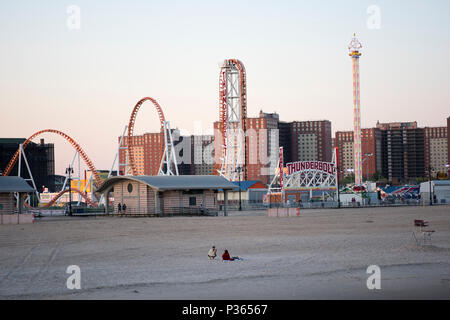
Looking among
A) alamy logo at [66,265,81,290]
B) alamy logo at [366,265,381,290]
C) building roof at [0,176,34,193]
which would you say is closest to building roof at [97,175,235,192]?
building roof at [0,176,34,193]

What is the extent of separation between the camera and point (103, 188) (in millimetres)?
63469

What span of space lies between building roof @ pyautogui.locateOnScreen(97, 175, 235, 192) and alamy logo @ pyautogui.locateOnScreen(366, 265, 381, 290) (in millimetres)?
38056

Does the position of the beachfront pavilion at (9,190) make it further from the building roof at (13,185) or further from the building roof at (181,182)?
the building roof at (181,182)

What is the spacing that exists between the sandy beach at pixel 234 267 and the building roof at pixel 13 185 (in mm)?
24480

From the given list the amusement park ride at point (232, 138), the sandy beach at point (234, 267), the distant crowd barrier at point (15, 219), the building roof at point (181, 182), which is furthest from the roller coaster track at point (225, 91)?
the sandy beach at point (234, 267)

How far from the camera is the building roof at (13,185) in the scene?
53.4 m

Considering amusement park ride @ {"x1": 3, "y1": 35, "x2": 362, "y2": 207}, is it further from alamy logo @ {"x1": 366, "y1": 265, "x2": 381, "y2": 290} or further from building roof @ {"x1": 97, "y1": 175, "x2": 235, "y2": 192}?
alamy logo @ {"x1": 366, "y1": 265, "x2": 381, "y2": 290}

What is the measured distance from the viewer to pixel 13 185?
5450 cm

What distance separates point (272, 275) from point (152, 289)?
3561mm

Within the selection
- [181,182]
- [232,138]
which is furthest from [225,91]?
[181,182]

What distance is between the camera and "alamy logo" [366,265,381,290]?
1524cm

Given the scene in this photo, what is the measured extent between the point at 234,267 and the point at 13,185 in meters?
40.1
